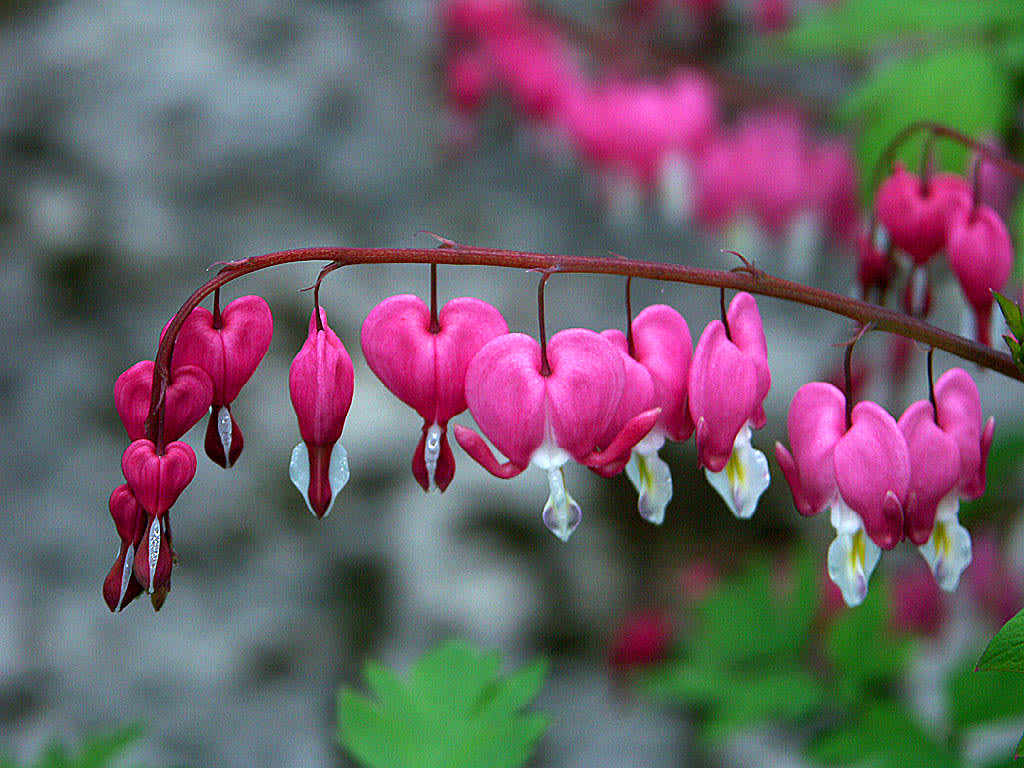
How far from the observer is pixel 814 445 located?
0.75 meters

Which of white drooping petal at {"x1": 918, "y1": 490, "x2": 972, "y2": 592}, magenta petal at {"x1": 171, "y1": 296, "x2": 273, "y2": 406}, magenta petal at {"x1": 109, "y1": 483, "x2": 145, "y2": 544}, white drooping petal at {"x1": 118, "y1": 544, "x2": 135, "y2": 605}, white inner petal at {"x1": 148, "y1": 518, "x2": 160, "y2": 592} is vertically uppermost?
magenta petal at {"x1": 171, "y1": 296, "x2": 273, "y2": 406}

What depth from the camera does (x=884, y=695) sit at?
4.59 ft

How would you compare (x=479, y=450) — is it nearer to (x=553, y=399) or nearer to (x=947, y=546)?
(x=553, y=399)

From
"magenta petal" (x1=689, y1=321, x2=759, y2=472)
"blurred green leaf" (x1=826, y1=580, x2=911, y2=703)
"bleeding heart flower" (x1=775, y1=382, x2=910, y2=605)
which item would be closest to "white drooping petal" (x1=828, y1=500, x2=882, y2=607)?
"bleeding heart flower" (x1=775, y1=382, x2=910, y2=605)

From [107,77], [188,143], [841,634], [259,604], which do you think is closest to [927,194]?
[841,634]

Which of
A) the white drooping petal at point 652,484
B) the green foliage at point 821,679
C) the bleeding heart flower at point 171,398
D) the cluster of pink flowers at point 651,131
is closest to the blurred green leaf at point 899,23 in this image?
the cluster of pink flowers at point 651,131

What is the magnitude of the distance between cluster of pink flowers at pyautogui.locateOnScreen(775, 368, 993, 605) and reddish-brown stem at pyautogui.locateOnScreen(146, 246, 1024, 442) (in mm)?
36

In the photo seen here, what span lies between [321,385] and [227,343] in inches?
3.5

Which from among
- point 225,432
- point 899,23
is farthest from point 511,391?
→ point 899,23

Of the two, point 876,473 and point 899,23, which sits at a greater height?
point 899,23

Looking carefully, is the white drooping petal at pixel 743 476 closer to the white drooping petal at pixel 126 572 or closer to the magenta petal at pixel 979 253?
the magenta petal at pixel 979 253

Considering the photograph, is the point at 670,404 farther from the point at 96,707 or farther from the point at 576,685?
the point at 96,707

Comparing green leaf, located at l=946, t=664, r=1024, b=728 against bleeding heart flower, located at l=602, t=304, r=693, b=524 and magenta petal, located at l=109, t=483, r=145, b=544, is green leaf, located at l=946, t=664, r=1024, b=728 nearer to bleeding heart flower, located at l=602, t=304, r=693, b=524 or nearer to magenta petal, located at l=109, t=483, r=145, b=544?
bleeding heart flower, located at l=602, t=304, r=693, b=524

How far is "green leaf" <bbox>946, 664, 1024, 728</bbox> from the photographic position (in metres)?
1.16
